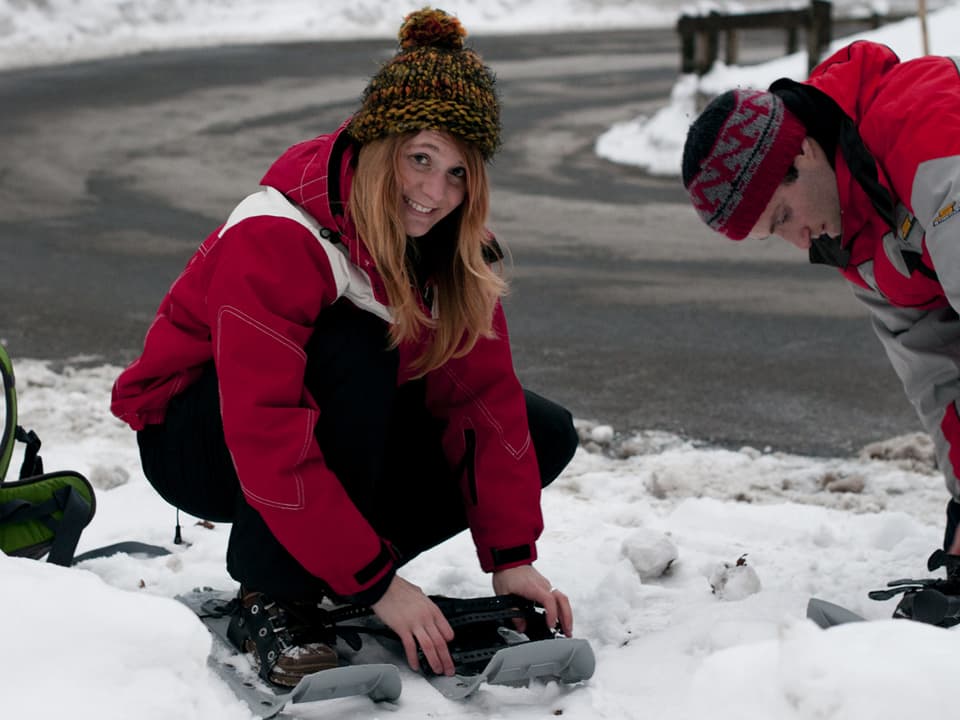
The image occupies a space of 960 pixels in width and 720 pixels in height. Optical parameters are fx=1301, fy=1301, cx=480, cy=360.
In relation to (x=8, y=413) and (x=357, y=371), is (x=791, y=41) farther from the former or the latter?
(x=8, y=413)

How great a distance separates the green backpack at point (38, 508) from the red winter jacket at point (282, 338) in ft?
0.77

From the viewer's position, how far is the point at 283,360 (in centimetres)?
242

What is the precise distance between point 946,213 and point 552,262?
460 centimetres

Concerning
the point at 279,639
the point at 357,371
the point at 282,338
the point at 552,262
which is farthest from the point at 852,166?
the point at 552,262

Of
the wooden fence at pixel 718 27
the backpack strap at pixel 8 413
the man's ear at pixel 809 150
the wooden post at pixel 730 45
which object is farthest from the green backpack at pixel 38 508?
the wooden post at pixel 730 45

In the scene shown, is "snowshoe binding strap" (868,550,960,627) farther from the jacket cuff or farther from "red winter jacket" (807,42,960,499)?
the jacket cuff

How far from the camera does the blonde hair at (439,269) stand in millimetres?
2488

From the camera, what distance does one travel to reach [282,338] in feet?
7.95

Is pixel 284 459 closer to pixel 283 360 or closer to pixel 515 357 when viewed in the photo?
pixel 283 360

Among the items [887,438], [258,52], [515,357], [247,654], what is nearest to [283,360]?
[247,654]

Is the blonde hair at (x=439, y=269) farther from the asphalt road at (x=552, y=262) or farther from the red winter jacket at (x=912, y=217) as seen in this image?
the red winter jacket at (x=912, y=217)

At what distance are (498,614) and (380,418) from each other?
0.48 metres

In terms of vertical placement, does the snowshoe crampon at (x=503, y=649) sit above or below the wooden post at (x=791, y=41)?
below

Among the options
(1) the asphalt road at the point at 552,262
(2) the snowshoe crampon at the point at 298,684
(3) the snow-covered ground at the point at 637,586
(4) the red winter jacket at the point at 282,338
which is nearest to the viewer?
(3) the snow-covered ground at the point at 637,586
